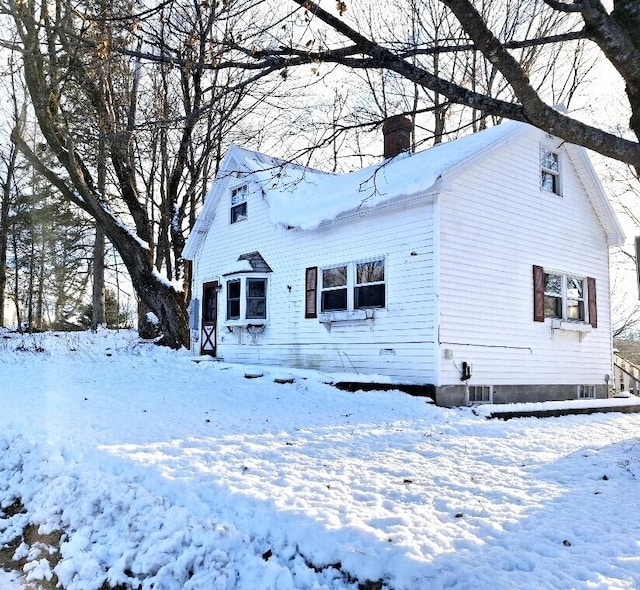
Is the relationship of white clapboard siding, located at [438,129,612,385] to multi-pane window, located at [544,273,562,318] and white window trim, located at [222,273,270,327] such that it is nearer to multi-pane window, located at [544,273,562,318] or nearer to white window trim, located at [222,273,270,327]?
multi-pane window, located at [544,273,562,318]

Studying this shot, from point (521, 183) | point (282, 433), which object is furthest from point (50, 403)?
point (521, 183)

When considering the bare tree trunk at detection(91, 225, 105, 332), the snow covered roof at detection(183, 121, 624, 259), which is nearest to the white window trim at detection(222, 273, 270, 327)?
the snow covered roof at detection(183, 121, 624, 259)

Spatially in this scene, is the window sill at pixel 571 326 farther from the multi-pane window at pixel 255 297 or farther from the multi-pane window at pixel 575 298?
the multi-pane window at pixel 255 297

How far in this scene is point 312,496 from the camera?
13.9ft

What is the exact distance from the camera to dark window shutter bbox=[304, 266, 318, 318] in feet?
40.9

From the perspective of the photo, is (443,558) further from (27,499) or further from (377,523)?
(27,499)

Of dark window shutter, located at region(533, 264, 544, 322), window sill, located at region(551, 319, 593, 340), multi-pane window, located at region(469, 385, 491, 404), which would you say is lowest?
multi-pane window, located at region(469, 385, 491, 404)

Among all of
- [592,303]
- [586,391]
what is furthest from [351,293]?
[586,391]

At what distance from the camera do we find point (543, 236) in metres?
12.2

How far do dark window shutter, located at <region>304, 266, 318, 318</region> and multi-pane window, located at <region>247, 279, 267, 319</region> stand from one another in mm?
1723

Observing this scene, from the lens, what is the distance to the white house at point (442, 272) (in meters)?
10.3

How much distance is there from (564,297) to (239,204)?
866 centimetres

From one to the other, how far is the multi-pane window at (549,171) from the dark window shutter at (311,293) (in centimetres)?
541

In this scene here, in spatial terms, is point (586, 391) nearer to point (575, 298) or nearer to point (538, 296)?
point (575, 298)
